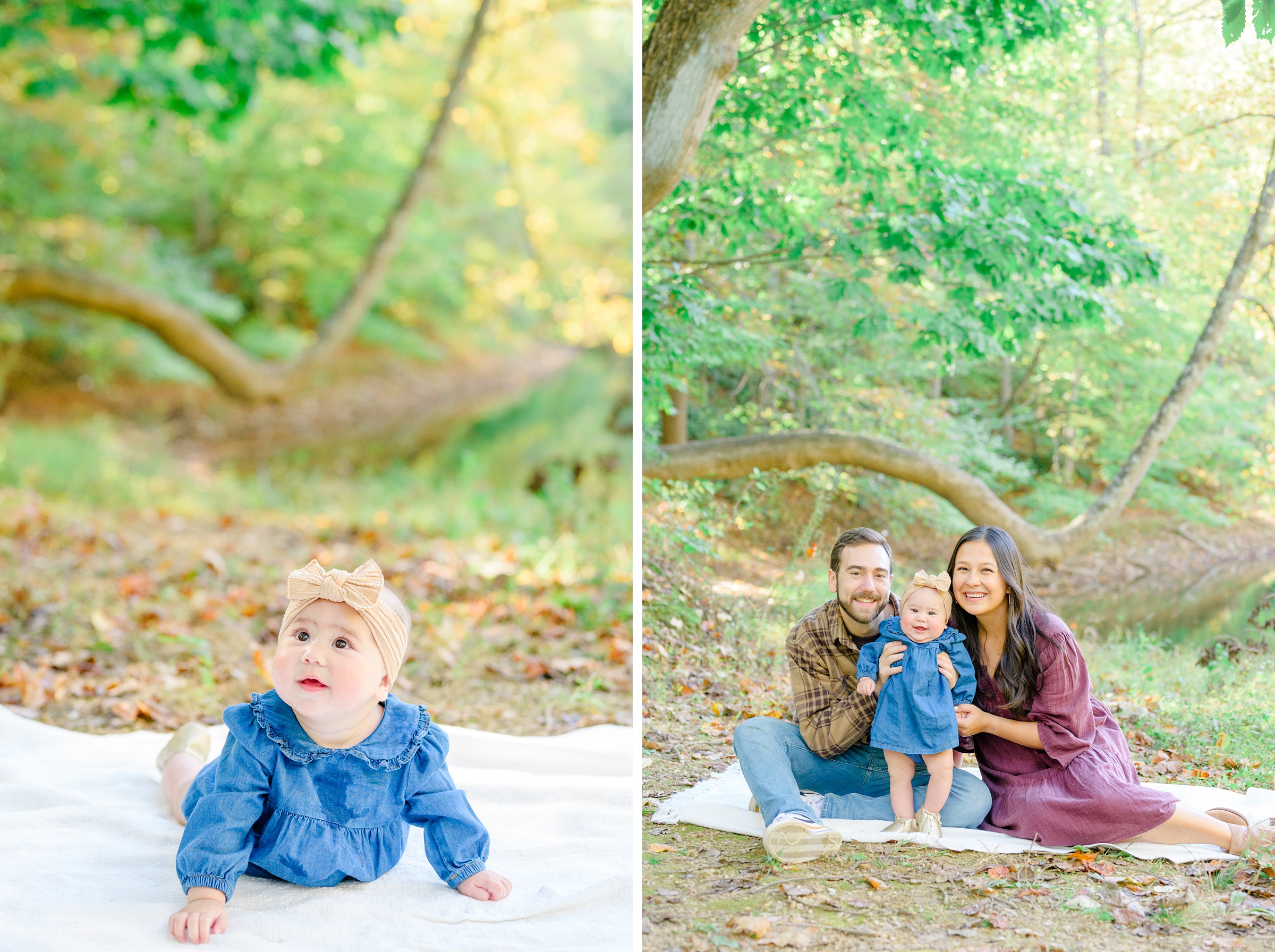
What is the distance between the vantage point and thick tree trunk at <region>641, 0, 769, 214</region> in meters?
3.11

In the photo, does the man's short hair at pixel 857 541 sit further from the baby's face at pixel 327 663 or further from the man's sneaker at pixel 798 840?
the baby's face at pixel 327 663

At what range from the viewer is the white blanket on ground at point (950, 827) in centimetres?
227

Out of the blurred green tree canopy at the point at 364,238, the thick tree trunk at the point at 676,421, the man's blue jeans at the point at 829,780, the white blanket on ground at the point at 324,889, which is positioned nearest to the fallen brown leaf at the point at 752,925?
the white blanket on ground at the point at 324,889

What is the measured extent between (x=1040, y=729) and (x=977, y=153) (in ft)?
8.23

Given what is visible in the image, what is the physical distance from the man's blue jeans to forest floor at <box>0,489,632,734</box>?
1.01 metres

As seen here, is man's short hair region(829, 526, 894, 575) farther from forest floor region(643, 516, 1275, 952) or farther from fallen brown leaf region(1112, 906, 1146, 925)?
fallen brown leaf region(1112, 906, 1146, 925)

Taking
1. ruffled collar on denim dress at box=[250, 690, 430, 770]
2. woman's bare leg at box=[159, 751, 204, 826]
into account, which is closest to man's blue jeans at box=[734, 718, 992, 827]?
ruffled collar on denim dress at box=[250, 690, 430, 770]

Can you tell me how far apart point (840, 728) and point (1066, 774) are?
1.67 feet

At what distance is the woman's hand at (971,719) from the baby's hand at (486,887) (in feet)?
3.45

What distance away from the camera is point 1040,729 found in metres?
2.35

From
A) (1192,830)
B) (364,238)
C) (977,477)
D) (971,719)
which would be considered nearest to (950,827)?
(971,719)

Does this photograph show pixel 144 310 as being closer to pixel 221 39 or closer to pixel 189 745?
pixel 221 39

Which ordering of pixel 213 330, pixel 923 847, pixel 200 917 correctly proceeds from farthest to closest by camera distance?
pixel 213 330, pixel 923 847, pixel 200 917

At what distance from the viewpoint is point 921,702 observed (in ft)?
7.34
